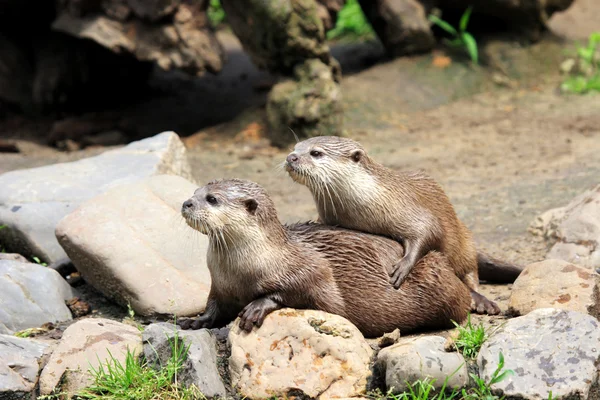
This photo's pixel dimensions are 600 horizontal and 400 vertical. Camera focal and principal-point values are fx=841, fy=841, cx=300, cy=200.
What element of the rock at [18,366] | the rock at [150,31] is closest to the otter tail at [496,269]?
the rock at [18,366]

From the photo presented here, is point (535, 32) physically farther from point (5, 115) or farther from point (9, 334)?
point (9, 334)

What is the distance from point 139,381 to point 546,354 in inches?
69.2

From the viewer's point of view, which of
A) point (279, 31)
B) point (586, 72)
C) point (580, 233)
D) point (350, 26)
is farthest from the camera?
point (350, 26)

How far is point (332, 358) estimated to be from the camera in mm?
3650

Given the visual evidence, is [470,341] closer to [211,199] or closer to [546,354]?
[546,354]

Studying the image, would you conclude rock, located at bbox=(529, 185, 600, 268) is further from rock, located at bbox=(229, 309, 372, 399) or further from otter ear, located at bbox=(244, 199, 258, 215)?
otter ear, located at bbox=(244, 199, 258, 215)

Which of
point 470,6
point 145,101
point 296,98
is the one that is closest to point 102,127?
point 145,101

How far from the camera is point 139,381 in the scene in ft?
12.0

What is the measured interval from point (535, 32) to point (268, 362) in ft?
24.3

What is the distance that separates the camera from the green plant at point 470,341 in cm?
371

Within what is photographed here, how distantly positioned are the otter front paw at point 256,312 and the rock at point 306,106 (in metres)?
4.39

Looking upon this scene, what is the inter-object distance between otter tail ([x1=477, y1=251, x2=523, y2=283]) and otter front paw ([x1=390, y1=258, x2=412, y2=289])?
3.01 feet

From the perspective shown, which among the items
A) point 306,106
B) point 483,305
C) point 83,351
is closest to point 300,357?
point 83,351

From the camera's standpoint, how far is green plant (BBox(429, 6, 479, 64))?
9688 mm
